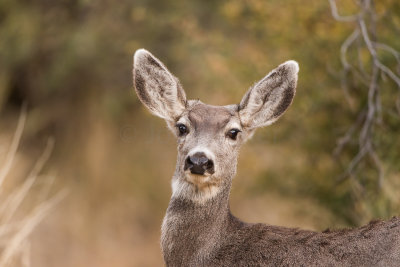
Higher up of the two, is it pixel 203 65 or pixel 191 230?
pixel 203 65

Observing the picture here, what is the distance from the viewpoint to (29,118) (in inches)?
696

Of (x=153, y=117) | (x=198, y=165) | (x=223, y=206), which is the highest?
(x=153, y=117)

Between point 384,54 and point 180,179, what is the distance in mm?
5606

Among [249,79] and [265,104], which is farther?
[249,79]

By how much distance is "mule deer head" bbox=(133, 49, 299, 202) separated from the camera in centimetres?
638

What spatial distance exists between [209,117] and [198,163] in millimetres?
727

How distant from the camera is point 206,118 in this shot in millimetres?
6738

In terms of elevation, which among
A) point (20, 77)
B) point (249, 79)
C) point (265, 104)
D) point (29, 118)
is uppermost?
point (20, 77)

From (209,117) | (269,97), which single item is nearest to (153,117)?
(269,97)

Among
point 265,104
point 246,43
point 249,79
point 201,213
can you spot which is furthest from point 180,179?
point 246,43

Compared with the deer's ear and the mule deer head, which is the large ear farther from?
the deer's ear

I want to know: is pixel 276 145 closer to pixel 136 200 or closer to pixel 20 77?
pixel 136 200

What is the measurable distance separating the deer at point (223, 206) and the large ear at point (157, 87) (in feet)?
0.03

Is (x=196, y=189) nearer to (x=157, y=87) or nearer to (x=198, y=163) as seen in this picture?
(x=198, y=163)
